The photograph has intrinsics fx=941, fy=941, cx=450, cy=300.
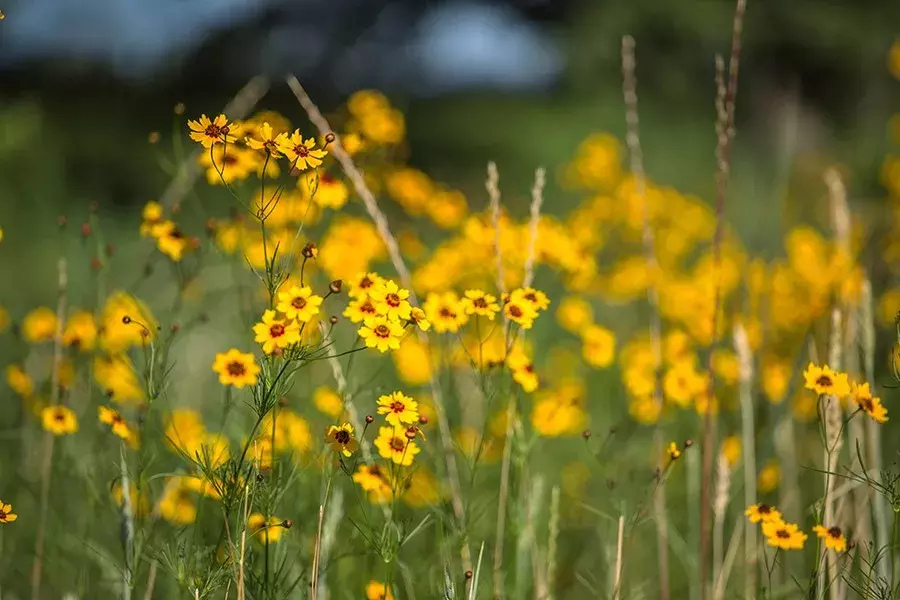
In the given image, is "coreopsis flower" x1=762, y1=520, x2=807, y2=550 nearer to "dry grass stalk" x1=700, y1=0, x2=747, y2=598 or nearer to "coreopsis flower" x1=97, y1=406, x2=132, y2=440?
"dry grass stalk" x1=700, y1=0, x2=747, y2=598

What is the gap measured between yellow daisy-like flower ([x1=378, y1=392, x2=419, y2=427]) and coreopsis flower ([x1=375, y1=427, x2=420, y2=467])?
36 mm

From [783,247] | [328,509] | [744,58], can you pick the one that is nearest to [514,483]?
[328,509]

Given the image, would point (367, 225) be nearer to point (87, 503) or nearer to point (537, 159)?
point (87, 503)

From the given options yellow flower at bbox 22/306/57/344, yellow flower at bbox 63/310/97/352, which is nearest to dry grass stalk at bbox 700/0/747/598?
yellow flower at bbox 63/310/97/352

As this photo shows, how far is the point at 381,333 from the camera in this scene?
129 centimetres

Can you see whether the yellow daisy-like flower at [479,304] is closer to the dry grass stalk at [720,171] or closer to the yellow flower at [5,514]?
the dry grass stalk at [720,171]

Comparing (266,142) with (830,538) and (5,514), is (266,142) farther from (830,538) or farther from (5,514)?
(830,538)

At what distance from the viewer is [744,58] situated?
39.4 ft

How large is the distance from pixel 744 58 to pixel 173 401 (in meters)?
10.7

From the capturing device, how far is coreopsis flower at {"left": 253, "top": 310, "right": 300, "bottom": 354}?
1226 mm

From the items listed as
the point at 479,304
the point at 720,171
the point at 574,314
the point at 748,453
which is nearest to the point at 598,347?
the point at 574,314

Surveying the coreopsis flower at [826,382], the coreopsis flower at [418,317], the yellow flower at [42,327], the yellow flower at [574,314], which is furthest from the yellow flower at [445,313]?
the yellow flower at [42,327]

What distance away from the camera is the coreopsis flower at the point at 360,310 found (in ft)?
4.22

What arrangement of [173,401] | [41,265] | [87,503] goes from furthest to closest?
[41,265], [173,401], [87,503]
